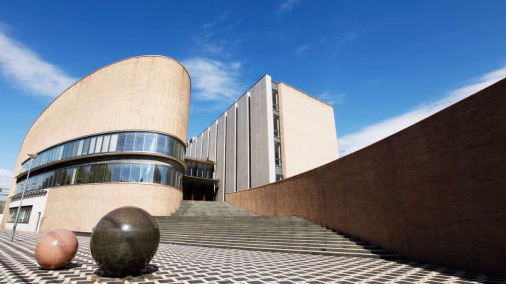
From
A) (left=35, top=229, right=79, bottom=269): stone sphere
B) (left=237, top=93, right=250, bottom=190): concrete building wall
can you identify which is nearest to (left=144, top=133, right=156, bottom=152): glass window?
(left=237, top=93, right=250, bottom=190): concrete building wall

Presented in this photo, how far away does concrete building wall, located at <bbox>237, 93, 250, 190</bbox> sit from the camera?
37.3m

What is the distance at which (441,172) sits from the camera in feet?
33.0

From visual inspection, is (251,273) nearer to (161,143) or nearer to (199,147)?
(161,143)

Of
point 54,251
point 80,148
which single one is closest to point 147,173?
point 80,148

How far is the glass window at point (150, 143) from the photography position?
26316 mm

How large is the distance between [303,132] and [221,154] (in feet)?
50.9

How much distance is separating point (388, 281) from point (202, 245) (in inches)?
498

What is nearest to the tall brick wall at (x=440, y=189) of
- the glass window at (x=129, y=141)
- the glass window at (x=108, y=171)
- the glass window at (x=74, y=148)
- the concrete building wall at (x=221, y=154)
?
the glass window at (x=129, y=141)

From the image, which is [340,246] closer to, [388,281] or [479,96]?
[388,281]

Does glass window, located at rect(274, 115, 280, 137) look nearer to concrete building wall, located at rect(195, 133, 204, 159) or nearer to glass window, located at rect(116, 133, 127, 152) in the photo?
glass window, located at rect(116, 133, 127, 152)

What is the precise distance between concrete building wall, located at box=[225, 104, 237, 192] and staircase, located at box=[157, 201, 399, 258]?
56.0 ft

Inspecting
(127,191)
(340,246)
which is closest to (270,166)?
(127,191)

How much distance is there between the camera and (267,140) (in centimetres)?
3369

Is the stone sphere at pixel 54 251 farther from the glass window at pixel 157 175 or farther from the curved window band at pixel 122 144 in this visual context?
the curved window band at pixel 122 144
